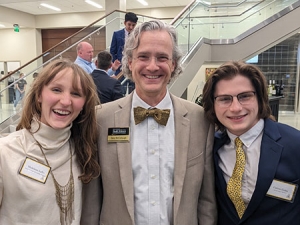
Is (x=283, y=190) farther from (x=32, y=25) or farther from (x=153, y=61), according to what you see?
(x=32, y=25)

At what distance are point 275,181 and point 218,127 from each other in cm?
43

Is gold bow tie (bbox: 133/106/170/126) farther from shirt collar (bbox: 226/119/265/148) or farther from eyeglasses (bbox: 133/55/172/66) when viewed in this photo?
shirt collar (bbox: 226/119/265/148)

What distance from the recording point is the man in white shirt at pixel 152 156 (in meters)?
1.54

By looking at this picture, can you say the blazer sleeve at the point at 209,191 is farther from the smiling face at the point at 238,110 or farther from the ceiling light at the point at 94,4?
the ceiling light at the point at 94,4

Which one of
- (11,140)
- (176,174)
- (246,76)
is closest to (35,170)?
(11,140)

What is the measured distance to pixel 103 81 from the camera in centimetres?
376

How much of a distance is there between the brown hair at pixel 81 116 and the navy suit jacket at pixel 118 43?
11.8 feet

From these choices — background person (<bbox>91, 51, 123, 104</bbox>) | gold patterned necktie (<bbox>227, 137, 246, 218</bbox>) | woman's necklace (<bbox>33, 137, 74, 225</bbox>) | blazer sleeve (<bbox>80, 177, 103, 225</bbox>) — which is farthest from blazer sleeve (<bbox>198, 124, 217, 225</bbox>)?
background person (<bbox>91, 51, 123, 104</bbox>)

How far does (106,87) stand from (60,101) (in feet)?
7.54

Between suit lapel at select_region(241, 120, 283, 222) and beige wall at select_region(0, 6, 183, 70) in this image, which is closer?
suit lapel at select_region(241, 120, 283, 222)

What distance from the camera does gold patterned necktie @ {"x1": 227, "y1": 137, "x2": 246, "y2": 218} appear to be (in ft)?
4.97

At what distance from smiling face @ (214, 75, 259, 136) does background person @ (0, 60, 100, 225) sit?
0.72 meters

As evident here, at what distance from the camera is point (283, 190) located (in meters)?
1.45

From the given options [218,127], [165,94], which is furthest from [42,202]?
Result: [218,127]
